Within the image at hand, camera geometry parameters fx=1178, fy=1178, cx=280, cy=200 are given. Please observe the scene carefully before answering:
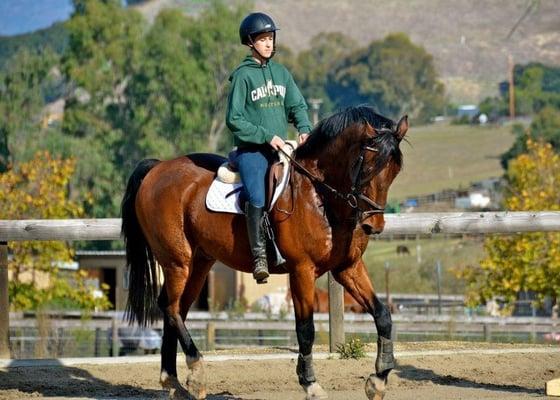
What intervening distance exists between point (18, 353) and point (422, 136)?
128 metres

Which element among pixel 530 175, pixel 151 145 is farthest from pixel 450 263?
pixel 530 175

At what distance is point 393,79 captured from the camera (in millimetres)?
158500

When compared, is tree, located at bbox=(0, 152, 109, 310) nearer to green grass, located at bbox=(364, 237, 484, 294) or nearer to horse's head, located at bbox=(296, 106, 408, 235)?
horse's head, located at bbox=(296, 106, 408, 235)

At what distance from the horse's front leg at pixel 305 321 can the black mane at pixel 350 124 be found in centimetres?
94

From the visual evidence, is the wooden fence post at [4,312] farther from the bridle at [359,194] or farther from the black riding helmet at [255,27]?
the bridle at [359,194]

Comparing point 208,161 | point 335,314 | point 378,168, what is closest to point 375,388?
point 378,168

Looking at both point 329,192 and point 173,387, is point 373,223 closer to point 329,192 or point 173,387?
point 329,192

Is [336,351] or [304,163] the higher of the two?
[304,163]

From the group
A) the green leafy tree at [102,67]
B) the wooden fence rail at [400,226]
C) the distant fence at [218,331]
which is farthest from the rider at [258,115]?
the green leafy tree at [102,67]

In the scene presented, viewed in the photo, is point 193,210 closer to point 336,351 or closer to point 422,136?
point 336,351

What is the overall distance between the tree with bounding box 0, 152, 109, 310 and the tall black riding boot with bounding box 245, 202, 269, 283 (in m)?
16.4

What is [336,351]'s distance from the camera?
38.0 ft

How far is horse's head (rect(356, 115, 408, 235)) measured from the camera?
27.1 feet

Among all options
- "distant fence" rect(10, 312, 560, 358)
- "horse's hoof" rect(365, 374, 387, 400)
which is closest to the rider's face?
"horse's hoof" rect(365, 374, 387, 400)
